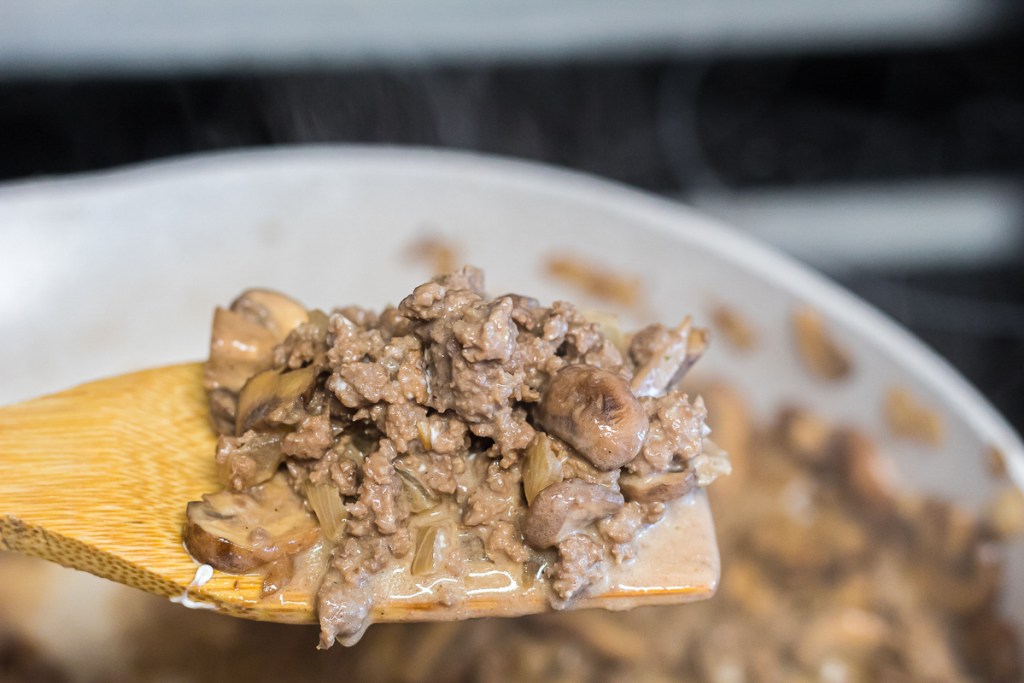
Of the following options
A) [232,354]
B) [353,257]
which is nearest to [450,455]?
[232,354]

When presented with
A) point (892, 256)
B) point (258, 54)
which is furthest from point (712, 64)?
point (258, 54)

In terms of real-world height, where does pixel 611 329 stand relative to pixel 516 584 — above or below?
above

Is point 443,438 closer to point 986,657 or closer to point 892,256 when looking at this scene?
point 986,657

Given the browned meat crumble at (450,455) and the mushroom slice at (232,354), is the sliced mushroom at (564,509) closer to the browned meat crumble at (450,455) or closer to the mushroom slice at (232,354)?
the browned meat crumble at (450,455)

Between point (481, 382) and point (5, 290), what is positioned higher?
point (481, 382)

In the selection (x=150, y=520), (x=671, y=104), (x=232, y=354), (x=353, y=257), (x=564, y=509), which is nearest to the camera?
(x=564, y=509)

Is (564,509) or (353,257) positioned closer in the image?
(564,509)

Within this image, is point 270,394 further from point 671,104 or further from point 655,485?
point 671,104

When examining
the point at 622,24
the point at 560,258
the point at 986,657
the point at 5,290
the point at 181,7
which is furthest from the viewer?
the point at 622,24
